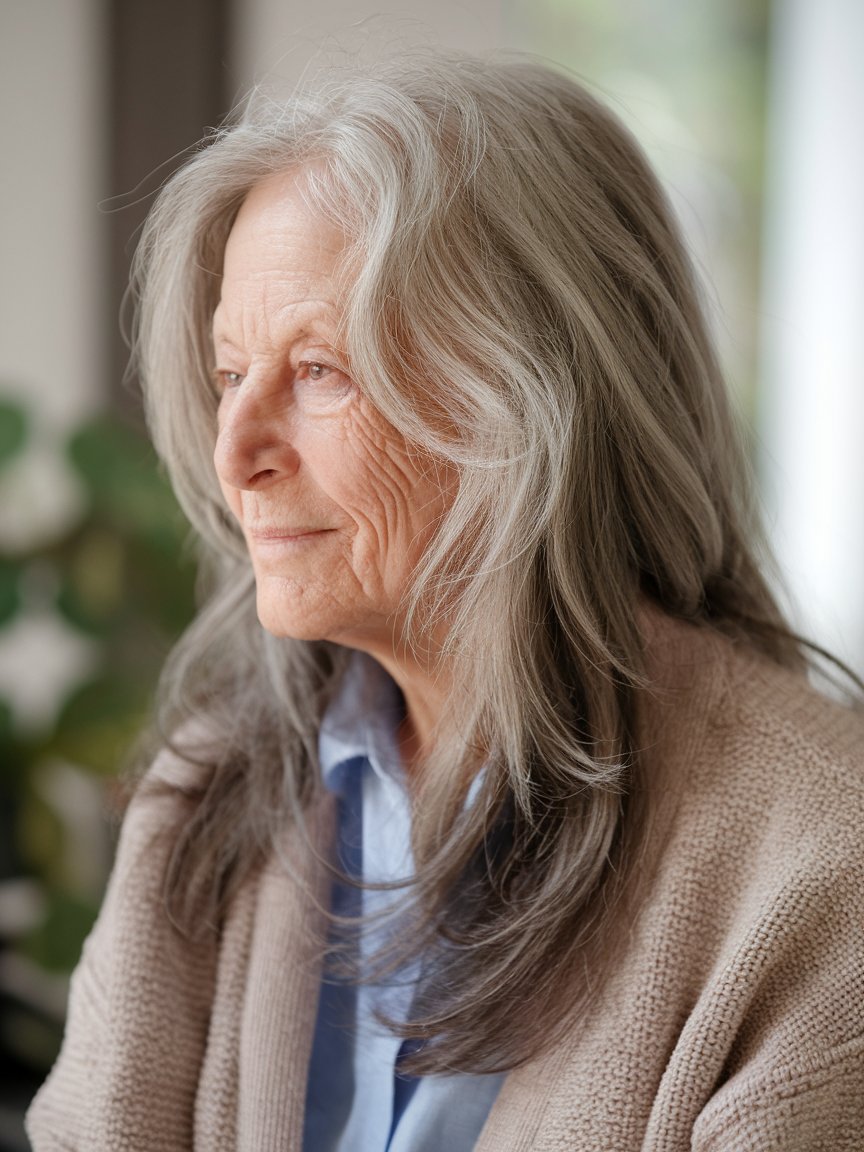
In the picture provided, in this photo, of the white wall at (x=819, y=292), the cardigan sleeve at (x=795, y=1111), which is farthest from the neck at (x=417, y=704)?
the white wall at (x=819, y=292)

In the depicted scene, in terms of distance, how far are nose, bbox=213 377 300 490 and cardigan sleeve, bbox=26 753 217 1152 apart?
345 mm

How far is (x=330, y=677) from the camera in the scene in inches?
39.9

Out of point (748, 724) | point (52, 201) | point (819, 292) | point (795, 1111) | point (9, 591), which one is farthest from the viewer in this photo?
point (819, 292)

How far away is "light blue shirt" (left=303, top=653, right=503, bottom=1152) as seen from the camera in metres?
0.85

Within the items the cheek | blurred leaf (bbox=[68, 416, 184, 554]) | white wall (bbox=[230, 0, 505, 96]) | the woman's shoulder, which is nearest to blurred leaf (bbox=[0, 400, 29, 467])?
blurred leaf (bbox=[68, 416, 184, 554])

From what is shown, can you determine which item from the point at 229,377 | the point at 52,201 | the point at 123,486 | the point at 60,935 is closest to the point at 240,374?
the point at 229,377

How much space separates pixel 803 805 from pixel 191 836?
50 cm

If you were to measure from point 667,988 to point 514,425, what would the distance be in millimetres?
386

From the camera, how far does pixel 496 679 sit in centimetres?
80

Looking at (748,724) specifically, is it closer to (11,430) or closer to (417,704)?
(417,704)

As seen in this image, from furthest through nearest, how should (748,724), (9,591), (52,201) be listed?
(52,201), (9,591), (748,724)

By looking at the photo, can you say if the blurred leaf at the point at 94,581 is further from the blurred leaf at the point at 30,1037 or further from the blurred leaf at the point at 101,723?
the blurred leaf at the point at 30,1037

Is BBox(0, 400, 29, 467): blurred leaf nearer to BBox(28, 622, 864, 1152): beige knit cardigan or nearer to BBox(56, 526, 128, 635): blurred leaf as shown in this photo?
BBox(56, 526, 128, 635): blurred leaf

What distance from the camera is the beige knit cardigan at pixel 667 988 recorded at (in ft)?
2.39
